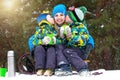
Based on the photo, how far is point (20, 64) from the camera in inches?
150

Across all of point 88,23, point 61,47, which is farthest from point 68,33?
point 88,23

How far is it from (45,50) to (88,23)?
287 centimetres

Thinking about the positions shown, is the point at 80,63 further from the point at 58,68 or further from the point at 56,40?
the point at 56,40

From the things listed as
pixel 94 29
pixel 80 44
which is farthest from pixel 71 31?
pixel 94 29

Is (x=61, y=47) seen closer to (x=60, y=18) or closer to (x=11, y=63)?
(x=60, y=18)

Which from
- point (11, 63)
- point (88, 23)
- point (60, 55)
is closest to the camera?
point (11, 63)

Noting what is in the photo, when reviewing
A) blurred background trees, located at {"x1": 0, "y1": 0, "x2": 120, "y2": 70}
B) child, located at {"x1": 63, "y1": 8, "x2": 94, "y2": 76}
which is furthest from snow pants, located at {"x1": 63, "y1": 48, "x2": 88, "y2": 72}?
blurred background trees, located at {"x1": 0, "y1": 0, "x2": 120, "y2": 70}

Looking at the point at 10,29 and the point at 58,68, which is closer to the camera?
the point at 58,68

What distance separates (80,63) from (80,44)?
311 mm

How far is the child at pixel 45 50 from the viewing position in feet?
10.9

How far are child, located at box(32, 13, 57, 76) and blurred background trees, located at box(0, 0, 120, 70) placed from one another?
2.58 m

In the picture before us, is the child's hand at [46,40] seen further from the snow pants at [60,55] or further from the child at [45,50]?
the snow pants at [60,55]

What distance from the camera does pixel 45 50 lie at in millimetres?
3463

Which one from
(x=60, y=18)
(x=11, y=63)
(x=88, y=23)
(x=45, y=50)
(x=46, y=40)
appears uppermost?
(x=88, y=23)
